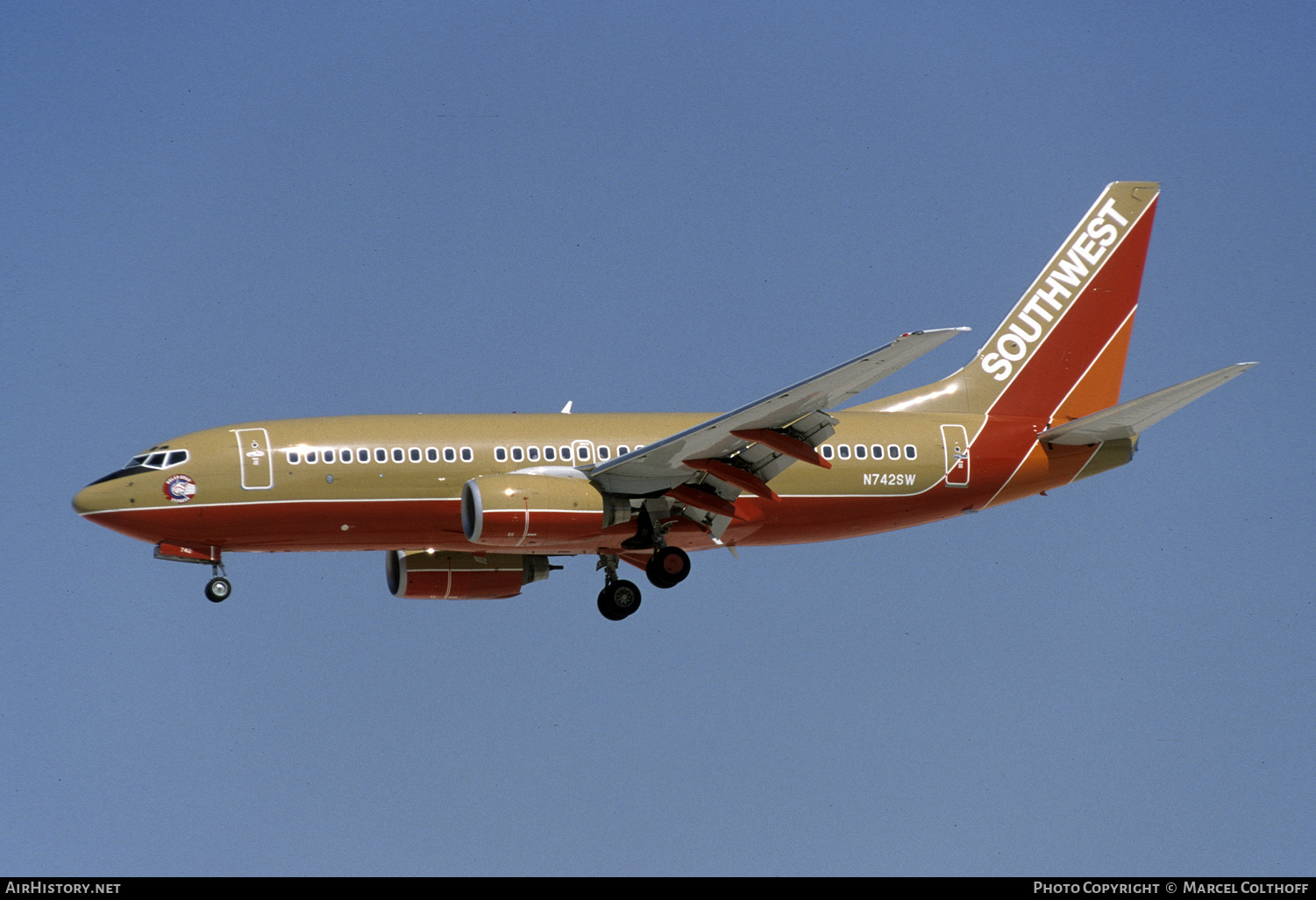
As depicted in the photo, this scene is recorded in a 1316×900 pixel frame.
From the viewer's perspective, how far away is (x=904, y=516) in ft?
149

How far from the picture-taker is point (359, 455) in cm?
4250

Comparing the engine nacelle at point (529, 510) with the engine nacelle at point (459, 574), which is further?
the engine nacelle at point (459, 574)

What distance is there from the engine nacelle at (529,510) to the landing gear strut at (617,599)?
428cm

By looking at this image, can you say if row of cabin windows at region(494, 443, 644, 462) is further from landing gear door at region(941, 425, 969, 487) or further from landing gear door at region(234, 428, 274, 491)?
landing gear door at region(941, 425, 969, 487)

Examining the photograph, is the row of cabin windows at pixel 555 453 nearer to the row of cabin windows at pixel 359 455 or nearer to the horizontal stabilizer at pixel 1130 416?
the row of cabin windows at pixel 359 455

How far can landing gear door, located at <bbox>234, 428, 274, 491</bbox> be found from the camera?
138 feet

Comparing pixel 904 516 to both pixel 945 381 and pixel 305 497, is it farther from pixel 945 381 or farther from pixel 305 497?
pixel 305 497

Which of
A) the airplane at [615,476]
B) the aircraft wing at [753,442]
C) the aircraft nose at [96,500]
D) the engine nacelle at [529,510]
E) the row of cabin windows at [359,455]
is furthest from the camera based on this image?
the row of cabin windows at [359,455]

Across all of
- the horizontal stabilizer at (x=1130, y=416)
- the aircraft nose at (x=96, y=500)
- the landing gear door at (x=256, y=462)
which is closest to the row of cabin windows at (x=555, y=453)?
the landing gear door at (x=256, y=462)

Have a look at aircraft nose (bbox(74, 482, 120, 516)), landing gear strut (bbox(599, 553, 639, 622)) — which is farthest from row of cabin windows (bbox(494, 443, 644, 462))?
aircraft nose (bbox(74, 482, 120, 516))

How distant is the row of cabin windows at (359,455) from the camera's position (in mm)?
42375

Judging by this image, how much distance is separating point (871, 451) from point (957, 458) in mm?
2273

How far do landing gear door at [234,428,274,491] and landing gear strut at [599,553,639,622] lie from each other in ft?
28.4

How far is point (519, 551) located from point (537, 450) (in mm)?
2665
